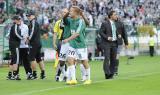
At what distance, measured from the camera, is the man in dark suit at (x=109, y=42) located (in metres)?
18.1

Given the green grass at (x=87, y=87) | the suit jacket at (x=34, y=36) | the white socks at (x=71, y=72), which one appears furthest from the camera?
the suit jacket at (x=34, y=36)

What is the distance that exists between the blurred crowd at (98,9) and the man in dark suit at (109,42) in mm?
13952

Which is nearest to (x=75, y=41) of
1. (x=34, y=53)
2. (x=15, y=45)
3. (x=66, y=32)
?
(x=66, y=32)

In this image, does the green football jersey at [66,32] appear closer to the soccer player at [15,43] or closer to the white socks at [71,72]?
the white socks at [71,72]

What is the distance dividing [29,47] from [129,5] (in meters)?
28.9

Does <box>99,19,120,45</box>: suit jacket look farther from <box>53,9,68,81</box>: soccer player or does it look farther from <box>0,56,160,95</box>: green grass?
<box>53,9,68,81</box>: soccer player

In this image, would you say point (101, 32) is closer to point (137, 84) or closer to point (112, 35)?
point (112, 35)

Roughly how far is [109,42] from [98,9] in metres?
24.2

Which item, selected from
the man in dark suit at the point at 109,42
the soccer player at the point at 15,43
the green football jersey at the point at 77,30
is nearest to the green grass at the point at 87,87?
the soccer player at the point at 15,43

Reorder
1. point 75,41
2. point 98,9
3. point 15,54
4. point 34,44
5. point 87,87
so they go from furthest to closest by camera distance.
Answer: point 98,9, point 34,44, point 15,54, point 75,41, point 87,87

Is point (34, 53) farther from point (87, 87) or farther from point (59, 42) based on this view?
point (87, 87)

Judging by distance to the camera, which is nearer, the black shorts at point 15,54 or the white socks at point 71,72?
the white socks at point 71,72

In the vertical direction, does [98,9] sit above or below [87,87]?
above

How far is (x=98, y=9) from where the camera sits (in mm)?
42281
